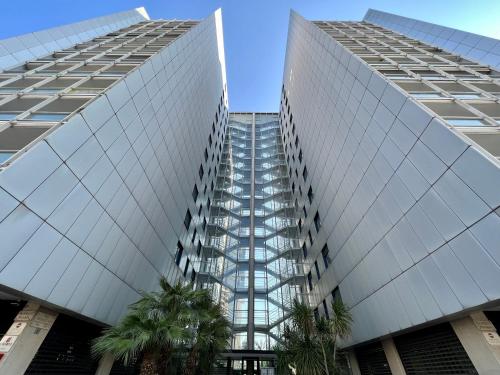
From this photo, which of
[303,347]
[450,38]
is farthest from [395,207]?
[450,38]

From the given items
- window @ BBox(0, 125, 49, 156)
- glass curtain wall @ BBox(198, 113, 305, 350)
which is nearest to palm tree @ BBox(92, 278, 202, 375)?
window @ BBox(0, 125, 49, 156)

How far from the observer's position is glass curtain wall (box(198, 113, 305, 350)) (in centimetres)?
1989

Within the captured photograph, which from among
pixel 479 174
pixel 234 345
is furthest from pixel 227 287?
pixel 479 174

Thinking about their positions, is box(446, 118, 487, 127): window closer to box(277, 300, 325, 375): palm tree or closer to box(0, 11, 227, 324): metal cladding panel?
box(277, 300, 325, 375): palm tree

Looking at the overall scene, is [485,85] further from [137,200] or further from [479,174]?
[137,200]

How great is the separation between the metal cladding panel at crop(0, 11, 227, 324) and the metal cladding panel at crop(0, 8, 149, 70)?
983cm

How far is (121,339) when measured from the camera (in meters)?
6.75

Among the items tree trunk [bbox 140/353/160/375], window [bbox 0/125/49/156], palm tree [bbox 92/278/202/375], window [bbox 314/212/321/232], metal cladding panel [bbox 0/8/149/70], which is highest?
metal cladding panel [bbox 0/8/149/70]

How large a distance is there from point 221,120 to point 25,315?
104ft

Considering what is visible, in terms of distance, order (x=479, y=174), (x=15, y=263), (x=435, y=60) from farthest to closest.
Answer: (x=435, y=60), (x=479, y=174), (x=15, y=263)

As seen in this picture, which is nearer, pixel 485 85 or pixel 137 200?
pixel 137 200

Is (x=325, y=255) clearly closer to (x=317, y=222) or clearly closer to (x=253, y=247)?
(x=317, y=222)

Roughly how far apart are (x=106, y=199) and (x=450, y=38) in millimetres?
29472

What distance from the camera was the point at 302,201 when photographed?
23125 millimetres
